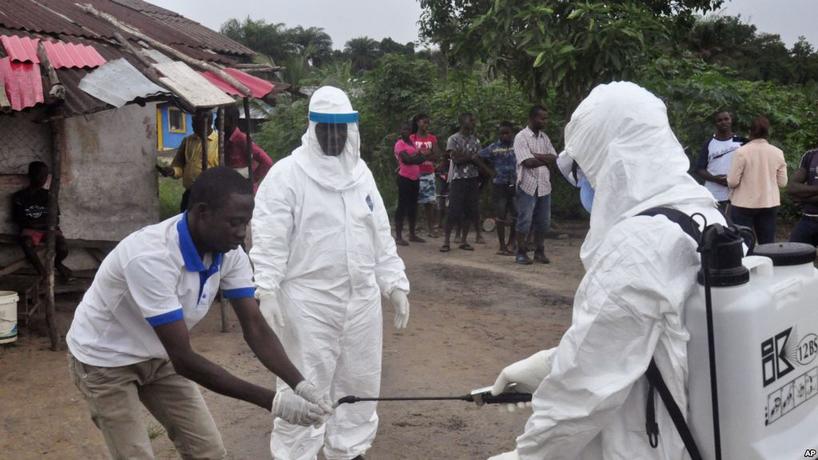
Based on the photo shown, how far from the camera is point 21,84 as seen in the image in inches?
245

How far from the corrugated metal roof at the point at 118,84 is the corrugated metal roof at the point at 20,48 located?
41 centimetres

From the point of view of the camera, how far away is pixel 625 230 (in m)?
2.18

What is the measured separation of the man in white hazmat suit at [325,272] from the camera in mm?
4219

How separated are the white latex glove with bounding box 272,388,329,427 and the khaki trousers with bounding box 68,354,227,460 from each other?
0.50 m

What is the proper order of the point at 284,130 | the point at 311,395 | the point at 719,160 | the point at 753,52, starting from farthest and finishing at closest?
the point at 753,52, the point at 284,130, the point at 719,160, the point at 311,395

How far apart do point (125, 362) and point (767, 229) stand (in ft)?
22.2

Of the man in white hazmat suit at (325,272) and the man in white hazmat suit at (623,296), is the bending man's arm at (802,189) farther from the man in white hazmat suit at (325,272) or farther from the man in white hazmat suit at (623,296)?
the man in white hazmat suit at (623,296)

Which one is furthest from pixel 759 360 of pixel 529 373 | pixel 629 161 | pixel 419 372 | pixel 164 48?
pixel 164 48

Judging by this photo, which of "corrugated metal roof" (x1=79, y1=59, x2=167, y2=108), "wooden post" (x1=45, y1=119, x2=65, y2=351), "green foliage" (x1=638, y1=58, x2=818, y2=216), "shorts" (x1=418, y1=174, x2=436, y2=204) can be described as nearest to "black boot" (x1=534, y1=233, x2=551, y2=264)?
"shorts" (x1=418, y1=174, x2=436, y2=204)

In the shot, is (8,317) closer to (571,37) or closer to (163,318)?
(163,318)

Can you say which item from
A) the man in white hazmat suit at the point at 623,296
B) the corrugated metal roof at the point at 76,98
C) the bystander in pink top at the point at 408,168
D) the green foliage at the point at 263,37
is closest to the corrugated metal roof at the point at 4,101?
the corrugated metal roof at the point at 76,98

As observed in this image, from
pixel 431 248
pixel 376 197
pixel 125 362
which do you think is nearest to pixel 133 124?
pixel 431 248

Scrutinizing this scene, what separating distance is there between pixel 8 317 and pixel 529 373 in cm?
539

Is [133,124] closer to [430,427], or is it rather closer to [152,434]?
[152,434]
